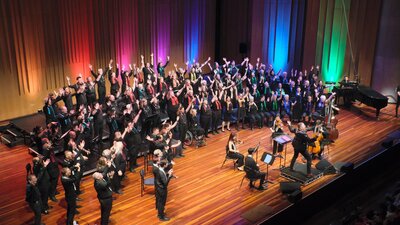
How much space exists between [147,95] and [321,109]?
4659mm

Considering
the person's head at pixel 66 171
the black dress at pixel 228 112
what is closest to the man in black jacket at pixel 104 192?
the person's head at pixel 66 171

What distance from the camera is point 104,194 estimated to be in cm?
647

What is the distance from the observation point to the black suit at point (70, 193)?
6.52 m

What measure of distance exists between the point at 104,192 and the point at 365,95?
9.13m

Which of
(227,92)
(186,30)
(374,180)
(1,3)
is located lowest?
(374,180)

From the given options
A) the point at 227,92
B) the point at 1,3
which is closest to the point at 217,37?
the point at 227,92

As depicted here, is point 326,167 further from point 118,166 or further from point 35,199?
point 35,199

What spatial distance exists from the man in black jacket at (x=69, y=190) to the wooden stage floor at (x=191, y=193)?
1.33 ft

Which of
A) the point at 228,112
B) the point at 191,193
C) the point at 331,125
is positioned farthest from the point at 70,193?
the point at 331,125

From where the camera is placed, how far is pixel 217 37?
57.4ft

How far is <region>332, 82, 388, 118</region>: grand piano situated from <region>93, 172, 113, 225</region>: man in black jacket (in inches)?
349

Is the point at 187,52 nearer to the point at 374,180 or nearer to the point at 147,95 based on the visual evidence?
the point at 147,95

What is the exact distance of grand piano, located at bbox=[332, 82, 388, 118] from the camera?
12.7 meters

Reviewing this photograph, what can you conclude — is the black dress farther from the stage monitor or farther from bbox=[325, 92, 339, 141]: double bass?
the stage monitor
